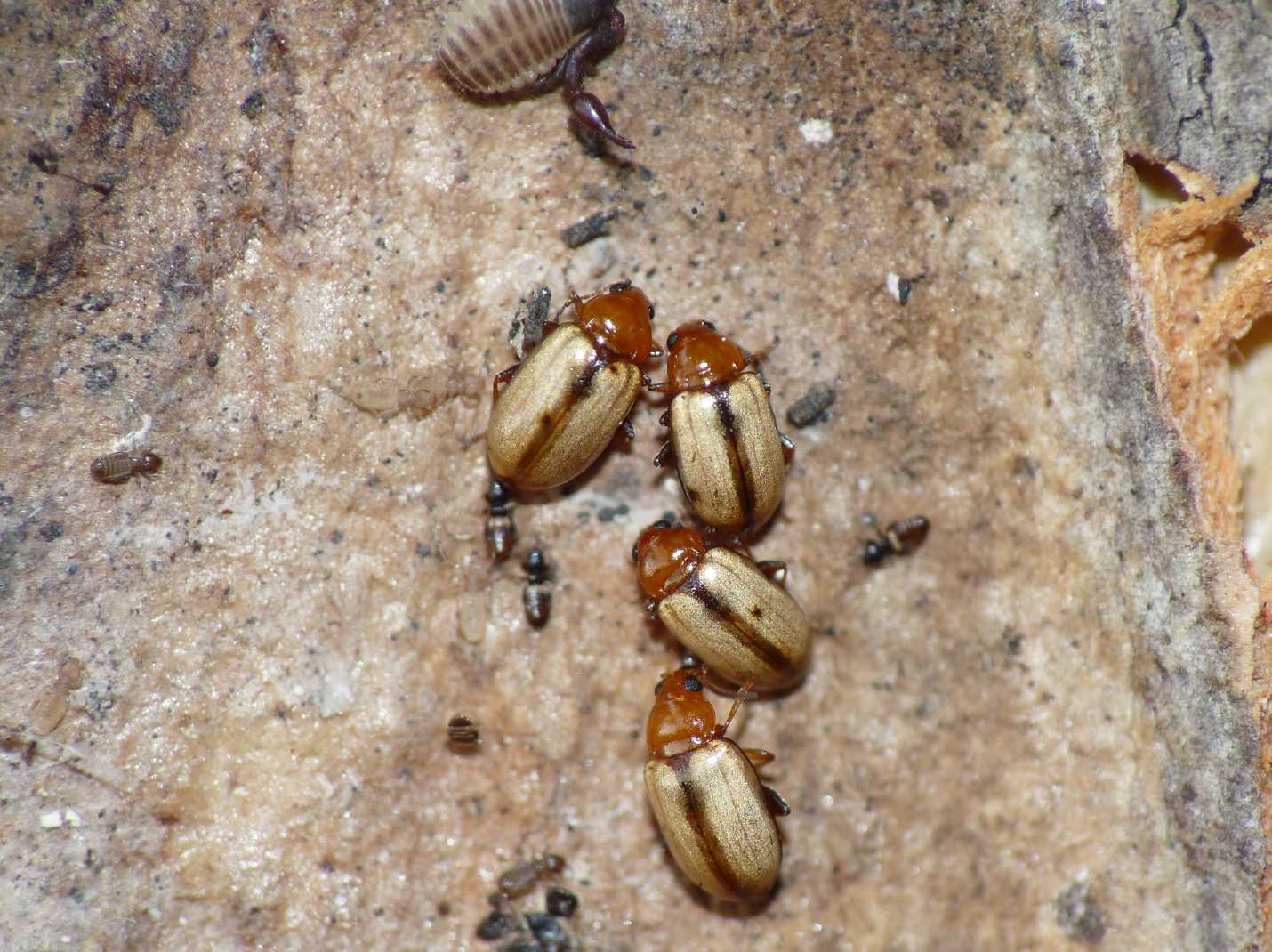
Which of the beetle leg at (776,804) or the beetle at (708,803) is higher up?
the beetle at (708,803)

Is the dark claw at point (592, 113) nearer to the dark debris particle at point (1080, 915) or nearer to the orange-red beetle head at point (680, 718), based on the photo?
the orange-red beetle head at point (680, 718)

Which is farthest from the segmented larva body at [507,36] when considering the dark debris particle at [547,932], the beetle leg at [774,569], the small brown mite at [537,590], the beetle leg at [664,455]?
the dark debris particle at [547,932]

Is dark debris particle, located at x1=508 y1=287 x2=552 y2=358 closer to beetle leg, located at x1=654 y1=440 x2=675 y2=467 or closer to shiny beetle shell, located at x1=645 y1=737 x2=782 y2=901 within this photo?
beetle leg, located at x1=654 y1=440 x2=675 y2=467

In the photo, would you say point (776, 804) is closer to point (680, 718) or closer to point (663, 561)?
point (680, 718)

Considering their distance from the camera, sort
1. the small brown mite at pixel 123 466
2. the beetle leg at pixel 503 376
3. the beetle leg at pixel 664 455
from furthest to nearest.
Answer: the beetle leg at pixel 664 455, the beetle leg at pixel 503 376, the small brown mite at pixel 123 466

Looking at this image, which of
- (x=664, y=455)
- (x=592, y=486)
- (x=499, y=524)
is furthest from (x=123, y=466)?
(x=664, y=455)

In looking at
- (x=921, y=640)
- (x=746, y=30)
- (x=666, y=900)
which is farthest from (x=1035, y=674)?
(x=746, y=30)
